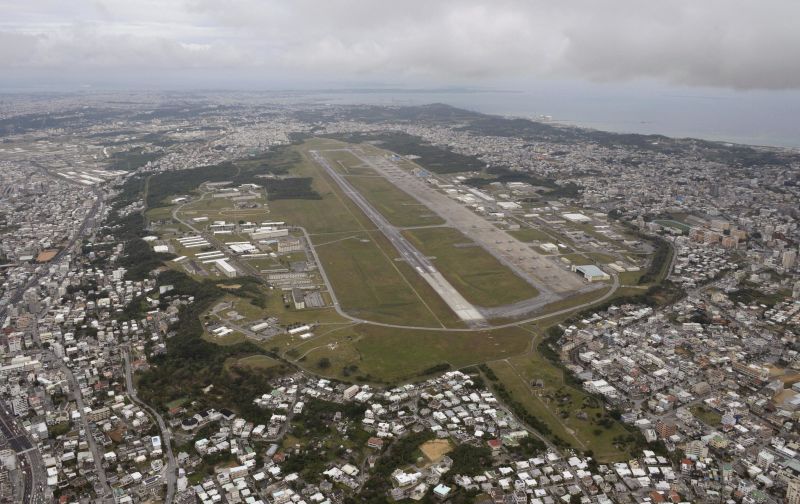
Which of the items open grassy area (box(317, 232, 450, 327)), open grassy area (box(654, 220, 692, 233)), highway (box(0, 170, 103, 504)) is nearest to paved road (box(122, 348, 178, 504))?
highway (box(0, 170, 103, 504))

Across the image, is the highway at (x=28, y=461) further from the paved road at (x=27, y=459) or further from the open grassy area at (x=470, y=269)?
the open grassy area at (x=470, y=269)

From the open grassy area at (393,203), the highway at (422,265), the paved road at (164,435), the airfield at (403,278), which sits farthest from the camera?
the open grassy area at (393,203)

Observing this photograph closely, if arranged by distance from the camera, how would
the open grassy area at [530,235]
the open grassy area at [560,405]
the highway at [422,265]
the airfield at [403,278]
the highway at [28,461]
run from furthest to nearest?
the open grassy area at [530,235], the highway at [422,265], the airfield at [403,278], the open grassy area at [560,405], the highway at [28,461]

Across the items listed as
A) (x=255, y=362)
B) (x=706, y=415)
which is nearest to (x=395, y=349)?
(x=255, y=362)

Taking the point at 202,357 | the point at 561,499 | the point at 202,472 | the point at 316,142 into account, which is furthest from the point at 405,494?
the point at 316,142

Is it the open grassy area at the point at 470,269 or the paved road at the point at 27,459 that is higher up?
the open grassy area at the point at 470,269

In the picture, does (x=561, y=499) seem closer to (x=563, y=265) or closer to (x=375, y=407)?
(x=375, y=407)

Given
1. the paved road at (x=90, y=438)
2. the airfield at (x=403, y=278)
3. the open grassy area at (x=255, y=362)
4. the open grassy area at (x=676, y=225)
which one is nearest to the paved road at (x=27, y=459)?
the paved road at (x=90, y=438)
